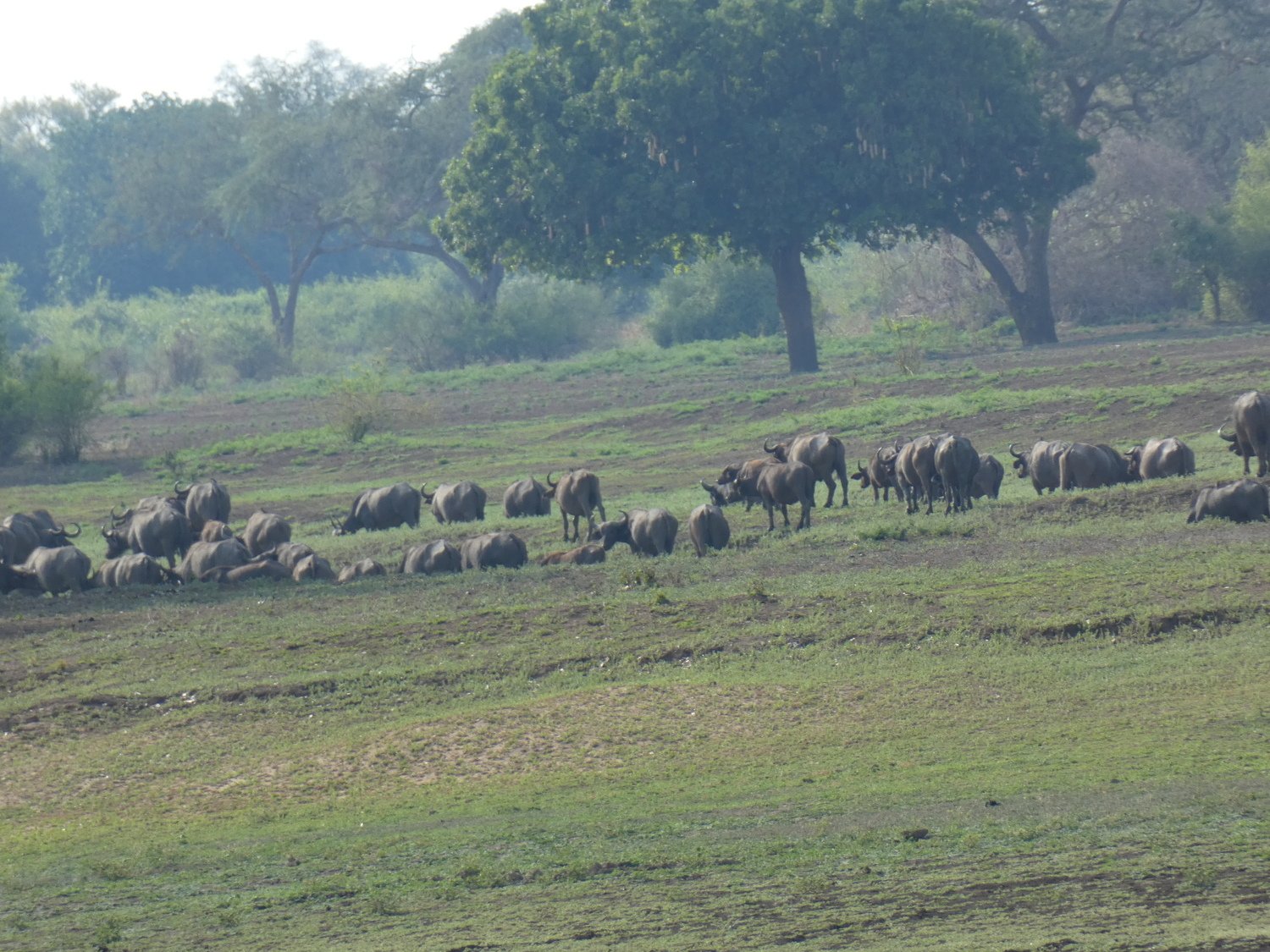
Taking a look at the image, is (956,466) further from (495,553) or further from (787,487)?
(495,553)

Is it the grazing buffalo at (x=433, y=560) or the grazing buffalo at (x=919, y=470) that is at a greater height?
the grazing buffalo at (x=919, y=470)

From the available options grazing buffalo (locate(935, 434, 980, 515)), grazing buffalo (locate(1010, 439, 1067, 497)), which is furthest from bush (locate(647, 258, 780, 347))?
grazing buffalo (locate(935, 434, 980, 515))

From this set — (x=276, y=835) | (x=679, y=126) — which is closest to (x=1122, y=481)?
(x=276, y=835)

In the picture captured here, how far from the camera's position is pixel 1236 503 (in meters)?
16.8

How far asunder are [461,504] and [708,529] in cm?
611

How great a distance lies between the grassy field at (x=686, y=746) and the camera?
7.84 meters

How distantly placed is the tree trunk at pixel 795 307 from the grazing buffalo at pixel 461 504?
1748 centimetres

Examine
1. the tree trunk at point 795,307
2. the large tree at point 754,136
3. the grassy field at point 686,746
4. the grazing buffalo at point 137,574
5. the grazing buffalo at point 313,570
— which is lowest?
the grassy field at point 686,746

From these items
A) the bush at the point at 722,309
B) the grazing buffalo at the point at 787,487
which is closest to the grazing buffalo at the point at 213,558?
the grazing buffalo at the point at 787,487

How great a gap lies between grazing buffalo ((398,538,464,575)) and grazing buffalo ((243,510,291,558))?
2899 millimetres

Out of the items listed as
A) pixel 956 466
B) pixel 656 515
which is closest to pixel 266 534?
pixel 656 515

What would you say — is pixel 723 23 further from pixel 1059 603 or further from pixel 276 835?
pixel 276 835

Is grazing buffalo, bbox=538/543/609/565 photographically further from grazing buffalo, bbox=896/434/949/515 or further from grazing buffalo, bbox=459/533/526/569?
grazing buffalo, bbox=896/434/949/515

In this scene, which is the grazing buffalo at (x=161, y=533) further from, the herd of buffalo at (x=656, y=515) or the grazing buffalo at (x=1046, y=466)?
the grazing buffalo at (x=1046, y=466)
